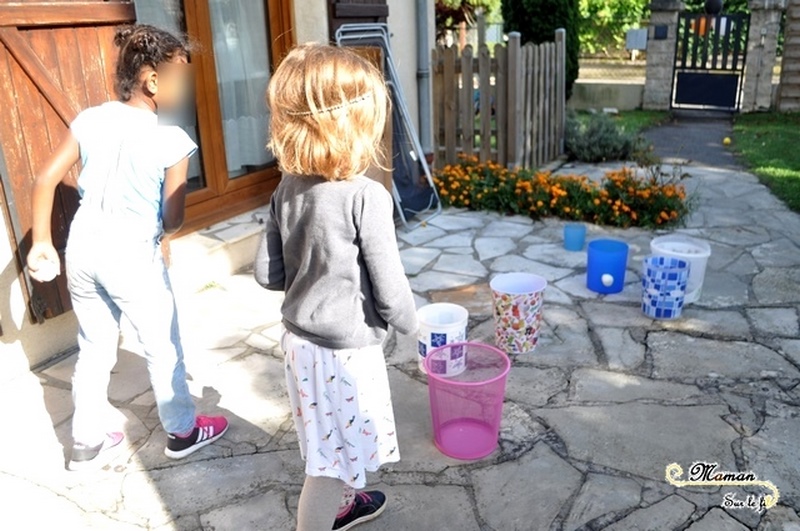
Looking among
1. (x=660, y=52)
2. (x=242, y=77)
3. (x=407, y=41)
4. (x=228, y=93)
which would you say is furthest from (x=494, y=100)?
(x=660, y=52)

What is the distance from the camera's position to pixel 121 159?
217 centimetres

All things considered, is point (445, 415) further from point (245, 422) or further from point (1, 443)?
point (1, 443)

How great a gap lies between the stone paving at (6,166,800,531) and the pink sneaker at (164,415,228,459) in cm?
4

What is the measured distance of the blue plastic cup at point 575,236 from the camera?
478 cm

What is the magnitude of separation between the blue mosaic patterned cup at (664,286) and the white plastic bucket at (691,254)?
7 centimetres

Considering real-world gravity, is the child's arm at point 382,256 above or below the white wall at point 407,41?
below

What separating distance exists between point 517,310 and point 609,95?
420 inches

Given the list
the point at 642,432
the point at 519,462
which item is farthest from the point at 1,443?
the point at 642,432

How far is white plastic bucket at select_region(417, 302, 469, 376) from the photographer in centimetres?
292

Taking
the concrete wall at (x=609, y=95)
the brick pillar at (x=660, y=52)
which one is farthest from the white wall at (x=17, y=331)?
the brick pillar at (x=660, y=52)

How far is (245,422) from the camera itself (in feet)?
9.35

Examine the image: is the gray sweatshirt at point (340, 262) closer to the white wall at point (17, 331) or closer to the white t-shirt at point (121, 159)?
the white t-shirt at point (121, 159)

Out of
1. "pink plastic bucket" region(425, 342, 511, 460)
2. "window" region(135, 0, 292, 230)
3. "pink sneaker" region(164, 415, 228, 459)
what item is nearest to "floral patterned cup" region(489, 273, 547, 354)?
"pink plastic bucket" region(425, 342, 511, 460)

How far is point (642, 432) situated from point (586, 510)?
55 centimetres
